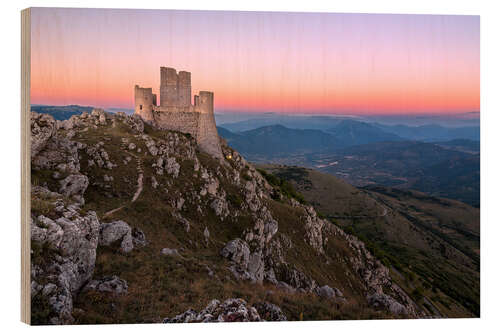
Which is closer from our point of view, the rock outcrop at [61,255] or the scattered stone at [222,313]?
the rock outcrop at [61,255]

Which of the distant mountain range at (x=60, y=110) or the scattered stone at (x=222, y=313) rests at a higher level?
the distant mountain range at (x=60, y=110)

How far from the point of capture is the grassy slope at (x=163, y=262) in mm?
11430

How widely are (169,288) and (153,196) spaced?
44.9 ft

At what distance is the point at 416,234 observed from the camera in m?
108

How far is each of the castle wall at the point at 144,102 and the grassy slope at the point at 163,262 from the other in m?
10.6

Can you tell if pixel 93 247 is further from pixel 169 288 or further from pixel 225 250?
pixel 225 250

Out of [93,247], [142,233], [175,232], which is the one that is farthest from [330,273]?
[93,247]

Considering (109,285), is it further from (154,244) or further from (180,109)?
(180,109)

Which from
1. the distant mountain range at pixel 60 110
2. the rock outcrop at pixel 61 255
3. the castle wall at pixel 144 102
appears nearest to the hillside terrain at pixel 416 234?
the rock outcrop at pixel 61 255

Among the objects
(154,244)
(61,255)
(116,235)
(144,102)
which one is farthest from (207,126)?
(61,255)

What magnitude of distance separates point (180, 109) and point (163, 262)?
36965mm

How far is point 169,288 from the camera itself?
12.3 metres

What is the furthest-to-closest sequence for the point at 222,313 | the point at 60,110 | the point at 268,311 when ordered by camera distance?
1. the point at 60,110
2. the point at 268,311
3. the point at 222,313

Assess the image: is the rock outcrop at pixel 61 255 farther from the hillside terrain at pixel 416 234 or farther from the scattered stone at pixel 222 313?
the hillside terrain at pixel 416 234
